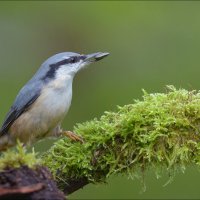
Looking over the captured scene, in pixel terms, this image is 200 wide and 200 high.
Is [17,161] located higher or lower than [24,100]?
lower

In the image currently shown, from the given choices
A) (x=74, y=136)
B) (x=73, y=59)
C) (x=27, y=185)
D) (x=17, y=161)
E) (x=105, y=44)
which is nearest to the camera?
(x=27, y=185)

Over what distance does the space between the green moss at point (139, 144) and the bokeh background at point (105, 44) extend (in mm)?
6079

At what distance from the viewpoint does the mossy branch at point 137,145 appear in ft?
17.7

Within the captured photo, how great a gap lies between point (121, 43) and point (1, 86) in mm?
3167

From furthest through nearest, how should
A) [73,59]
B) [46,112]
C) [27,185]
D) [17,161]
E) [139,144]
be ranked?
1. [73,59]
2. [46,112]
3. [139,144]
4. [17,161]
5. [27,185]

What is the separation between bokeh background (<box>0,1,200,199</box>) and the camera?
41.2 feet

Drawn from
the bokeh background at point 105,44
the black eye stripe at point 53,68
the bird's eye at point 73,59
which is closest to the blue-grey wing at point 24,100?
the black eye stripe at point 53,68

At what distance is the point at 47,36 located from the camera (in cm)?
1537

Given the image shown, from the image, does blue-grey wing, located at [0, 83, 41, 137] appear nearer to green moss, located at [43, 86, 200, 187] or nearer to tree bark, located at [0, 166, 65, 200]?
green moss, located at [43, 86, 200, 187]

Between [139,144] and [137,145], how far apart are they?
2 centimetres

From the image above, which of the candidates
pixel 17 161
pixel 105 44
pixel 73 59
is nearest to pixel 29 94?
pixel 73 59

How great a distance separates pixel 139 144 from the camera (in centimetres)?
546

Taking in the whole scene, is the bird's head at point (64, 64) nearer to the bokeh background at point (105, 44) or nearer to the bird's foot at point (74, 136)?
the bird's foot at point (74, 136)

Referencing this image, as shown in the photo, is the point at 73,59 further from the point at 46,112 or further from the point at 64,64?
the point at 46,112
